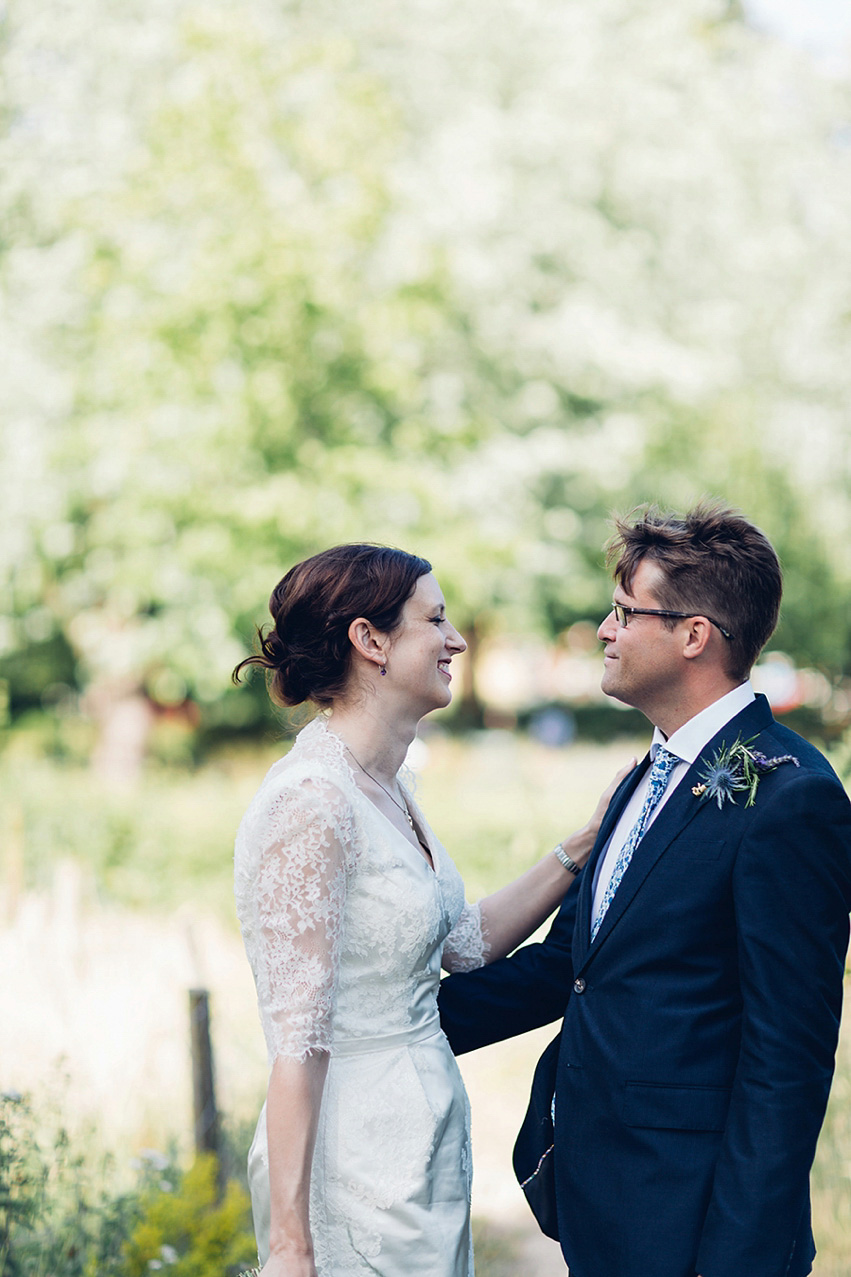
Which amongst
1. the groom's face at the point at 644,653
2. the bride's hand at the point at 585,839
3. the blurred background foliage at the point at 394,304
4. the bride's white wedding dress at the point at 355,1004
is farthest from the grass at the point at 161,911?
the blurred background foliage at the point at 394,304

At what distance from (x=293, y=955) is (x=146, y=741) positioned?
47.9 feet

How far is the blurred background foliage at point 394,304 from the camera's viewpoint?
10.6 metres

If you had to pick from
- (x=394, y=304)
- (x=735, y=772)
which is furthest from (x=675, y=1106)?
(x=394, y=304)

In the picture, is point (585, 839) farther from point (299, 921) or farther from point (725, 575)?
point (299, 921)

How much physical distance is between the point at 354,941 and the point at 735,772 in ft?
2.87

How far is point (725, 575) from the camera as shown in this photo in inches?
96.7

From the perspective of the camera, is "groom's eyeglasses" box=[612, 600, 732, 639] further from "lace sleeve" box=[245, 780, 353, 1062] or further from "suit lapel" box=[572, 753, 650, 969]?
"lace sleeve" box=[245, 780, 353, 1062]

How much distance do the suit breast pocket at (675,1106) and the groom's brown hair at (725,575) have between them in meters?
0.86

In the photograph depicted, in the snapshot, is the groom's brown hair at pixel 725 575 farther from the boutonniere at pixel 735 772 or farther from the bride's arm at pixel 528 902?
the bride's arm at pixel 528 902

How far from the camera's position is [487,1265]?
423 cm

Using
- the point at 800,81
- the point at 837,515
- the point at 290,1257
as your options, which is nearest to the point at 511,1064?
the point at 290,1257

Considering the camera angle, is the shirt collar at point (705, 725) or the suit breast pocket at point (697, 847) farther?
the shirt collar at point (705, 725)

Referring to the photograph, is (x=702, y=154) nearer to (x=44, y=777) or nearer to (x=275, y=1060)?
(x=44, y=777)

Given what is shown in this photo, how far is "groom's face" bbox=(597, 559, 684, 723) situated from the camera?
2.47 meters
